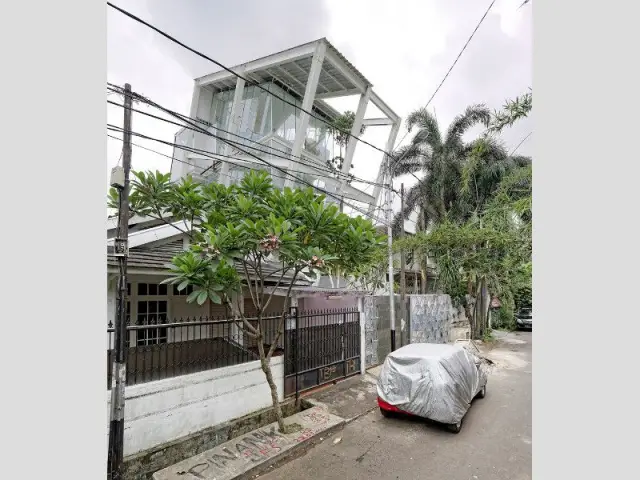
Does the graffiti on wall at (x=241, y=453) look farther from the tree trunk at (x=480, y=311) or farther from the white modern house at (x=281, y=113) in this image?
the tree trunk at (x=480, y=311)

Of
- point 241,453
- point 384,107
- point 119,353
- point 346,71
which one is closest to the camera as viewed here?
point 119,353

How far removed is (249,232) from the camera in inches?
187

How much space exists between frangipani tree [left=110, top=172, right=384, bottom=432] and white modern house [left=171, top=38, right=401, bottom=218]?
7.24 meters

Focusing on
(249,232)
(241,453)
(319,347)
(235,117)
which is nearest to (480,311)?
(319,347)

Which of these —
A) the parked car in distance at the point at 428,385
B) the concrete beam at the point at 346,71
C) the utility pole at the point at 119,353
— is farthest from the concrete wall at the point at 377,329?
the concrete beam at the point at 346,71

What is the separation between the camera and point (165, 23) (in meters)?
5.38

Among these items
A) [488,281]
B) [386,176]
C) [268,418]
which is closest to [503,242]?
[488,281]

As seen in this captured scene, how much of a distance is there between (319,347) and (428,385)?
2.86 meters

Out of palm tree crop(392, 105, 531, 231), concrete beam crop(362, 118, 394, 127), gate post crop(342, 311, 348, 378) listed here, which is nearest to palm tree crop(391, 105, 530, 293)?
palm tree crop(392, 105, 531, 231)

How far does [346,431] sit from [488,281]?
11034mm

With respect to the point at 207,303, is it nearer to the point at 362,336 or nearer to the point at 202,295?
the point at 362,336

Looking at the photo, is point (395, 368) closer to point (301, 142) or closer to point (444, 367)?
point (444, 367)

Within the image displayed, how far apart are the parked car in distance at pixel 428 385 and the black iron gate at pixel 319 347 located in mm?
A: 1788

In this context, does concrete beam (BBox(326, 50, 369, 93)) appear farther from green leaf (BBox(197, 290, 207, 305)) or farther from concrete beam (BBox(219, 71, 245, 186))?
green leaf (BBox(197, 290, 207, 305))
